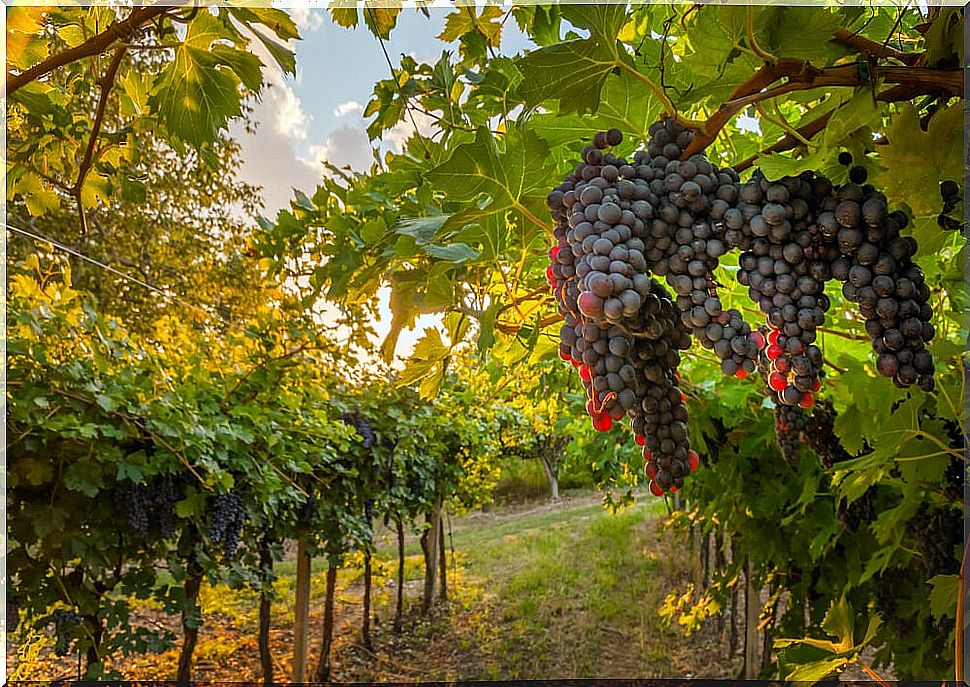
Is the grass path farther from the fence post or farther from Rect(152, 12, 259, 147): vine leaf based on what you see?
Rect(152, 12, 259, 147): vine leaf

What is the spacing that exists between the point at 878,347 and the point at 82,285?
12.1 feet

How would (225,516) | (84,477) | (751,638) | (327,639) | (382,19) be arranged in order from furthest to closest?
(327,639) → (751,638) → (225,516) → (84,477) → (382,19)

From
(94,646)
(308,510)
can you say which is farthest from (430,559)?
(94,646)

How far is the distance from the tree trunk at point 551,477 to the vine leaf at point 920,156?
523 cm

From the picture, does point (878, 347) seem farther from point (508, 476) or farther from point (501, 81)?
point (508, 476)

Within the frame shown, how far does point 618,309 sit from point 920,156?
0.21 m

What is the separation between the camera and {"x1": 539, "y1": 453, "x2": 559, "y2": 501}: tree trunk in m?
5.59

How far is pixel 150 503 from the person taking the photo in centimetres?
165

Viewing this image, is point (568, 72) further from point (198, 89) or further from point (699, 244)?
point (198, 89)

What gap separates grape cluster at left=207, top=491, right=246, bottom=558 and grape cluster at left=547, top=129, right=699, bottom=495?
1549 millimetres

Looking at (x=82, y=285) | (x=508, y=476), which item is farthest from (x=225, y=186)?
(x=508, y=476)

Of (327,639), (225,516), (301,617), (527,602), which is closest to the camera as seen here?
(225,516)

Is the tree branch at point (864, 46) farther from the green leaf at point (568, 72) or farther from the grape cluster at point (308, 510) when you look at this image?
the grape cluster at point (308, 510)

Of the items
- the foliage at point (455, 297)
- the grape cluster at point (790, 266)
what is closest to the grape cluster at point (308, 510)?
the foliage at point (455, 297)
